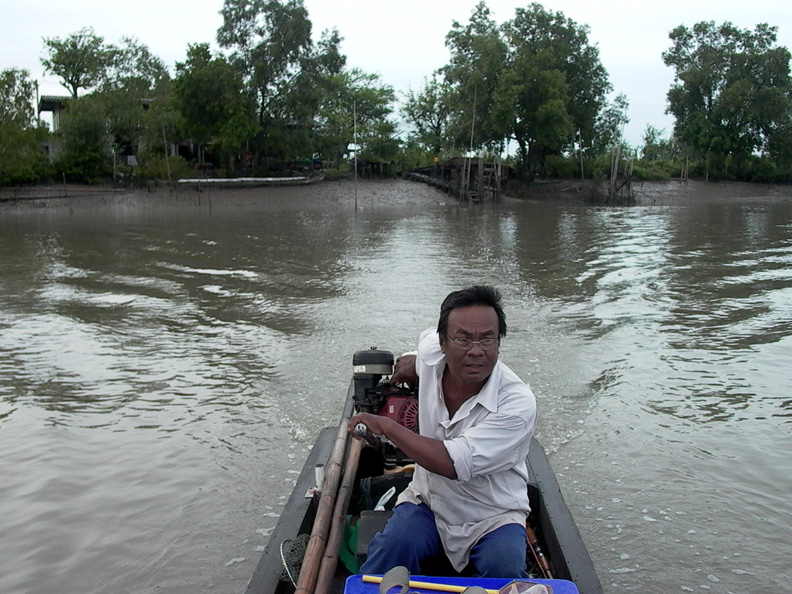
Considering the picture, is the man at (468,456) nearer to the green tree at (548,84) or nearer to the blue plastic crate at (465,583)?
the blue plastic crate at (465,583)

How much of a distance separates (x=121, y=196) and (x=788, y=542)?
30349 millimetres

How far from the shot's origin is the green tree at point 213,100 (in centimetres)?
3381

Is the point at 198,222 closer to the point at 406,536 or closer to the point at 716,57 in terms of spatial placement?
the point at 406,536

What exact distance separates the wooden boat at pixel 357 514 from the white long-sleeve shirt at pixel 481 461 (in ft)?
0.90

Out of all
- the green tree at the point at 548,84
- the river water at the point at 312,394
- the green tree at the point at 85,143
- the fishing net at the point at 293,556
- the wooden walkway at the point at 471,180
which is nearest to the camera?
the fishing net at the point at 293,556

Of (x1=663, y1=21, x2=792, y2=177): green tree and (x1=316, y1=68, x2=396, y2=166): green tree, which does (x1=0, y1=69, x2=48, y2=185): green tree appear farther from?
(x1=663, y1=21, x2=792, y2=177): green tree

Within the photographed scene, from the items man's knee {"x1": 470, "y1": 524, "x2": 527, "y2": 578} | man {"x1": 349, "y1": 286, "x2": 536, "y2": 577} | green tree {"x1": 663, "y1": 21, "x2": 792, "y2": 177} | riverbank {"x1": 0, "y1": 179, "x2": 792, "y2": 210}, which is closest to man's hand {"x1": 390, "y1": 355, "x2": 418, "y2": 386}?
man {"x1": 349, "y1": 286, "x2": 536, "y2": 577}

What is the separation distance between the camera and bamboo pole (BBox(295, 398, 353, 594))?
2.69 meters

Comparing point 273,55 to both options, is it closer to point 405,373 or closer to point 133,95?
point 133,95

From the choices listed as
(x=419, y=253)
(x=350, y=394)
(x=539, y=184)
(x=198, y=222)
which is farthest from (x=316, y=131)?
(x=350, y=394)

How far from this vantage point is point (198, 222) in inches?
939

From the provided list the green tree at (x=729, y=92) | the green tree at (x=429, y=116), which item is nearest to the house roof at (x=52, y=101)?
the green tree at (x=429, y=116)

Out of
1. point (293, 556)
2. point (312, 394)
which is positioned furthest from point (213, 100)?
point (293, 556)

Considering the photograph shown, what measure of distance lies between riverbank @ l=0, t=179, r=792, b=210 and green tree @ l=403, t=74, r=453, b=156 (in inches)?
283
